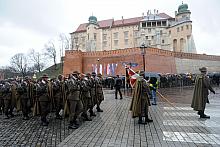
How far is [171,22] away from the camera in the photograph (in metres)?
76.0

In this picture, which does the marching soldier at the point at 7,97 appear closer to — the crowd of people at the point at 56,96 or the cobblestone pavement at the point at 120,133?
the crowd of people at the point at 56,96

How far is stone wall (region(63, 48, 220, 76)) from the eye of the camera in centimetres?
3984

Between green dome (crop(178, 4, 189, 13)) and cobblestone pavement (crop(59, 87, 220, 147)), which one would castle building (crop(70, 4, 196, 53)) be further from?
cobblestone pavement (crop(59, 87, 220, 147))

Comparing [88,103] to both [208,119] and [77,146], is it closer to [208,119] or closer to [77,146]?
[77,146]

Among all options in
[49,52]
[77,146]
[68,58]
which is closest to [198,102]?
[77,146]

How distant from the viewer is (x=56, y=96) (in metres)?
9.73

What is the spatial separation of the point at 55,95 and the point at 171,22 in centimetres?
7187

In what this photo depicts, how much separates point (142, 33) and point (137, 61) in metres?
38.5

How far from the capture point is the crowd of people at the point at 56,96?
791 cm

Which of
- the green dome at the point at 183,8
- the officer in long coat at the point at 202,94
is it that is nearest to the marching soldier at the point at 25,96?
the officer in long coat at the point at 202,94

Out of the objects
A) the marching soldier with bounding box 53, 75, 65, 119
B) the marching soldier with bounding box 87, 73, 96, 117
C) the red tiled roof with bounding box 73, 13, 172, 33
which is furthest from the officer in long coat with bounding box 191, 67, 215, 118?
the red tiled roof with bounding box 73, 13, 172, 33

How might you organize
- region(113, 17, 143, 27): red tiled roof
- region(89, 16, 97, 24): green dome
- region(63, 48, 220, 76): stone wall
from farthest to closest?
region(89, 16, 97, 24): green dome → region(113, 17, 143, 27): red tiled roof → region(63, 48, 220, 76): stone wall

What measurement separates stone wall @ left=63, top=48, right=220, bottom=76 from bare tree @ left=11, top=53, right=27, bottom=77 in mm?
33405

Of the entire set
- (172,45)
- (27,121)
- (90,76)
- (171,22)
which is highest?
(171,22)
